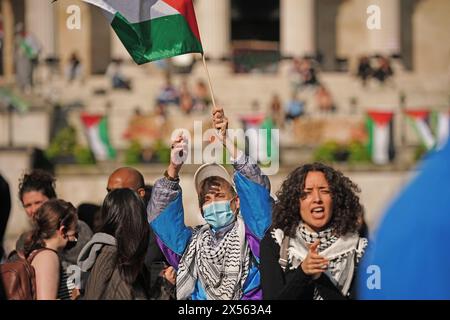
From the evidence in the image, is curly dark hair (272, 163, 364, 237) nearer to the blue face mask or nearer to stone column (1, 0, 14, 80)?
the blue face mask

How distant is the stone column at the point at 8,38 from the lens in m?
42.6

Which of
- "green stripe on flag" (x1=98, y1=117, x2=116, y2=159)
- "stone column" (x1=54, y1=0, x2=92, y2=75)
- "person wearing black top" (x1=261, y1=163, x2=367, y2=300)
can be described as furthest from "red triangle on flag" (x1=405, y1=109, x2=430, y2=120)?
"person wearing black top" (x1=261, y1=163, x2=367, y2=300)

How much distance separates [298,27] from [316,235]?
37.6m

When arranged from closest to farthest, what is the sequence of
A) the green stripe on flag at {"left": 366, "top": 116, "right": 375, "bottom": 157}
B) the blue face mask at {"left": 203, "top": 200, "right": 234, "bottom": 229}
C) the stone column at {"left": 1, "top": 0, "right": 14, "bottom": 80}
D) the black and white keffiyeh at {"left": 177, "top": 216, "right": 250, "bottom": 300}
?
the black and white keffiyeh at {"left": 177, "top": 216, "right": 250, "bottom": 300}
the blue face mask at {"left": 203, "top": 200, "right": 234, "bottom": 229}
the green stripe on flag at {"left": 366, "top": 116, "right": 375, "bottom": 157}
the stone column at {"left": 1, "top": 0, "right": 14, "bottom": 80}

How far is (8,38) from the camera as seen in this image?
4525 centimetres

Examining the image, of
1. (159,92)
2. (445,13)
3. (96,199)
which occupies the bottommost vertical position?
(96,199)

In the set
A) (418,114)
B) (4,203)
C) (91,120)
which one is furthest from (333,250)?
(418,114)

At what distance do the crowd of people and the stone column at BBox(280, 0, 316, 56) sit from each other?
35.7 metres

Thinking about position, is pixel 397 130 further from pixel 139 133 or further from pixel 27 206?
pixel 27 206

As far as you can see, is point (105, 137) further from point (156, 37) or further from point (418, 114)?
point (156, 37)

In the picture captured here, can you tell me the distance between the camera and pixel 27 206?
28.1 feet

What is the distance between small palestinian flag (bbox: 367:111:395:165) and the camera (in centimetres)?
2880

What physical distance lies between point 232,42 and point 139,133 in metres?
16.9

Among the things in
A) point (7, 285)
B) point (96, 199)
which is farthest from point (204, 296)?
point (96, 199)
